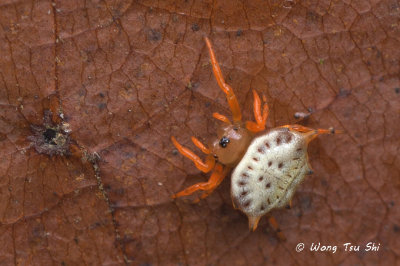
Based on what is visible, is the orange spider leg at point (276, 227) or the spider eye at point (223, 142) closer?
the spider eye at point (223, 142)

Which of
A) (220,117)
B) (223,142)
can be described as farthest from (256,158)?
(220,117)

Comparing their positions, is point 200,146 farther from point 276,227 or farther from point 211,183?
point 276,227

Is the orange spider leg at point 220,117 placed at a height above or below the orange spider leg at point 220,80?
below

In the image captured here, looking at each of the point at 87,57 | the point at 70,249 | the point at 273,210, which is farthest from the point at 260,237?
the point at 87,57

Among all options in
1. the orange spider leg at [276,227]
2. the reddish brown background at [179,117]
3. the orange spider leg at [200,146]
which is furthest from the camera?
the orange spider leg at [276,227]

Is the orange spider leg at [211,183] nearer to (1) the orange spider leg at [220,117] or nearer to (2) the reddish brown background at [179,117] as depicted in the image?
(2) the reddish brown background at [179,117]

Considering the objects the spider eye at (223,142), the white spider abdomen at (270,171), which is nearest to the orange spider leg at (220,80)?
the spider eye at (223,142)
